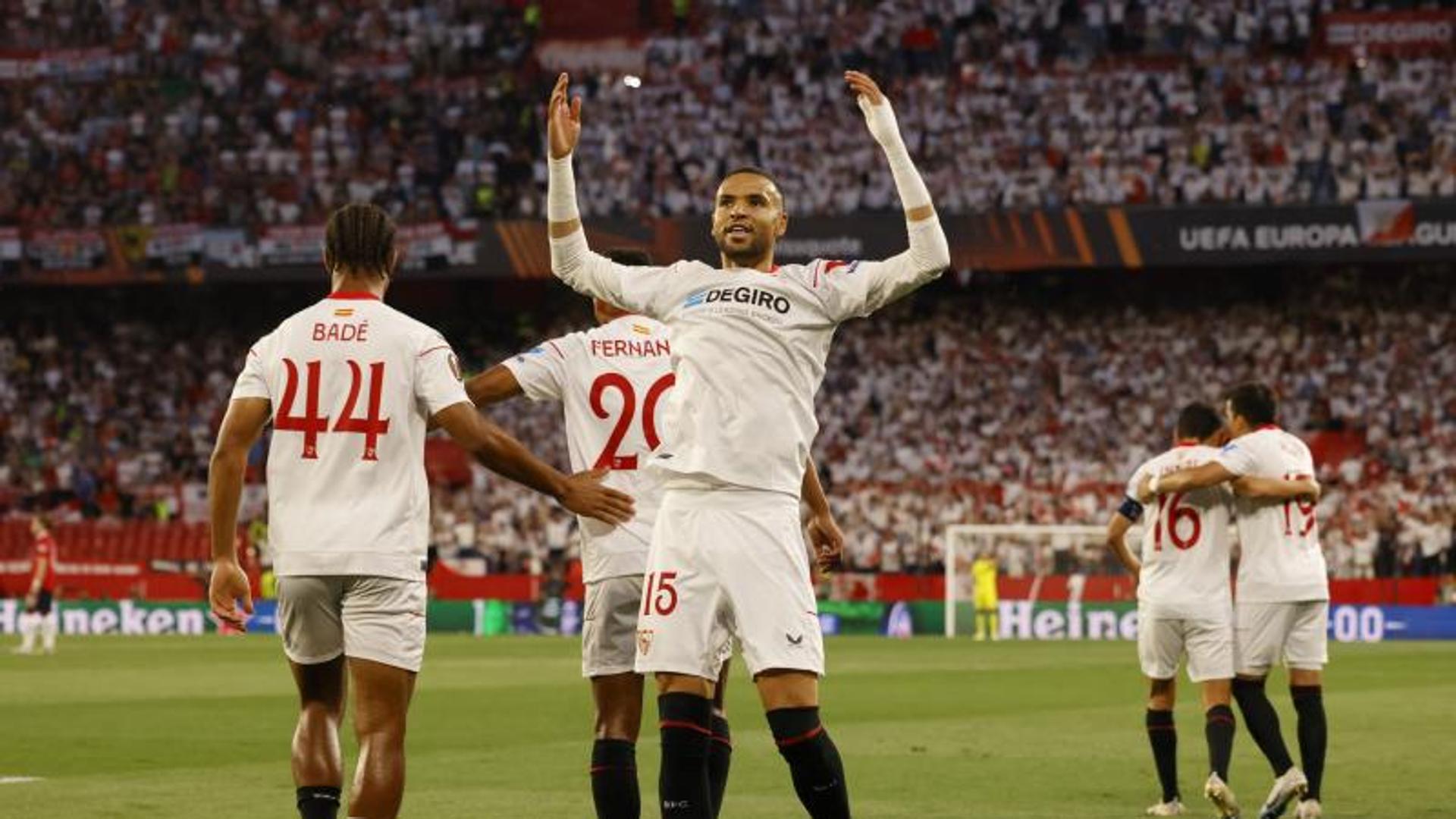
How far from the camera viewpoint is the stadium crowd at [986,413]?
41.4 m

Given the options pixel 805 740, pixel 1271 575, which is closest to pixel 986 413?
pixel 1271 575

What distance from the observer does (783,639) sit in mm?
7977

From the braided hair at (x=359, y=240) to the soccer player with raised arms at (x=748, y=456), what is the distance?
0.65m

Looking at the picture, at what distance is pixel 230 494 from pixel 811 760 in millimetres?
2162

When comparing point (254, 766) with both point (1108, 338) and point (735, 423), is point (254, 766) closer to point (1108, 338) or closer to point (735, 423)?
point (735, 423)

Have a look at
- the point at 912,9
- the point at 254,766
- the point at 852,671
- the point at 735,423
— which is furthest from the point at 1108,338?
the point at 735,423

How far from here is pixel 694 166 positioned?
155 ft

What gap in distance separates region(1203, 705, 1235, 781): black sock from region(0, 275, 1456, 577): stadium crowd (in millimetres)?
25183

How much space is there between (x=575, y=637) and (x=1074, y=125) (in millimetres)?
14655

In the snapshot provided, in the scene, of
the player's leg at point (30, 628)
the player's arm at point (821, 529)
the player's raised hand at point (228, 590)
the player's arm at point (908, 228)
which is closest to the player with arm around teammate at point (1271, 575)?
the player's arm at point (821, 529)

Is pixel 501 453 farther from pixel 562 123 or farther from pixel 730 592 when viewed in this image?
pixel 562 123

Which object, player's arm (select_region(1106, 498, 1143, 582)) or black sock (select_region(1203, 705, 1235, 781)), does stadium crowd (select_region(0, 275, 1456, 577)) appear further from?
black sock (select_region(1203, 705, 1235, 781))

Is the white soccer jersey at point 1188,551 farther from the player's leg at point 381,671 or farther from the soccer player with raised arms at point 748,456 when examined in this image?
the player's leg at point 381,671

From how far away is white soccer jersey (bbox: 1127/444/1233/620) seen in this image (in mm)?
12984
